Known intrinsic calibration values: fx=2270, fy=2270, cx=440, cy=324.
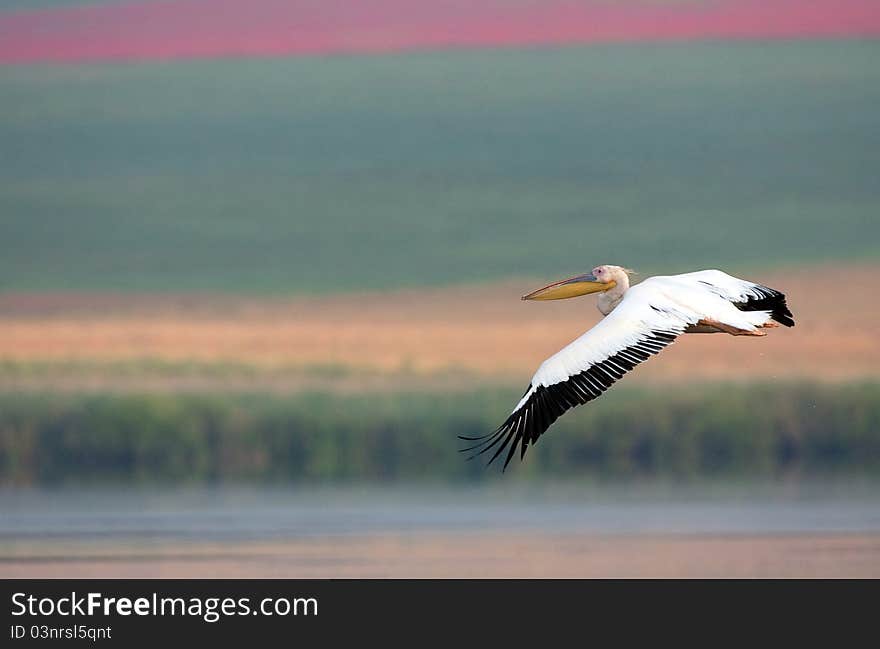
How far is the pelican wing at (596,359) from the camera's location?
14.1 m

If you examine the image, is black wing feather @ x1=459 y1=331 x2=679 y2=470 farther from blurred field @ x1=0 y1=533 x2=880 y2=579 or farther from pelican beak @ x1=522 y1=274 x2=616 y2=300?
blurred field @ x1=0 y1=533 x2=880 y2=579

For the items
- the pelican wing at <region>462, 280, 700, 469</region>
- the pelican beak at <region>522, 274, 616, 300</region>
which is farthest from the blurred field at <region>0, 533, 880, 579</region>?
the pelican wing at <region>462, 280, 700, 469</region>

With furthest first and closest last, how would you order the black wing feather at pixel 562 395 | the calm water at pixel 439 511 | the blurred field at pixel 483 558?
1. the calm water at pixel 439 511
2. the blurred field at pixel 483 558
3. the black wing feather at pixel 562 395

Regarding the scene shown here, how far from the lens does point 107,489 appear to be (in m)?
39.2

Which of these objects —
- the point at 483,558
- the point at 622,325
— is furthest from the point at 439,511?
the point at 622,325

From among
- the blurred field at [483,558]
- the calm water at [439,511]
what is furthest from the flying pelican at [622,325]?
the calm water at [439,511]

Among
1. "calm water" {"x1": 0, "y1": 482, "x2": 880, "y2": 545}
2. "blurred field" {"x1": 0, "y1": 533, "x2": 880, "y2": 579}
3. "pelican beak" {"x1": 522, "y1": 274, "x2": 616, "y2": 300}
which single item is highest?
"pelican beak" {"x1": 522, "y1": 274, "x2": 616, "y2": 300}

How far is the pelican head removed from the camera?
16344mm

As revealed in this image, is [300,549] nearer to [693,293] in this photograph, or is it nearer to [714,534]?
[714,534]

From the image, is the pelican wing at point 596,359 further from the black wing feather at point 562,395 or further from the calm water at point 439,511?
the calm water at point 439,511

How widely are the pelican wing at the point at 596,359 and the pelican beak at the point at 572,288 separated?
3.27 ft

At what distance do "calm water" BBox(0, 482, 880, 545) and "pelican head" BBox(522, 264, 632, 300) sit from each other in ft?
26.4
